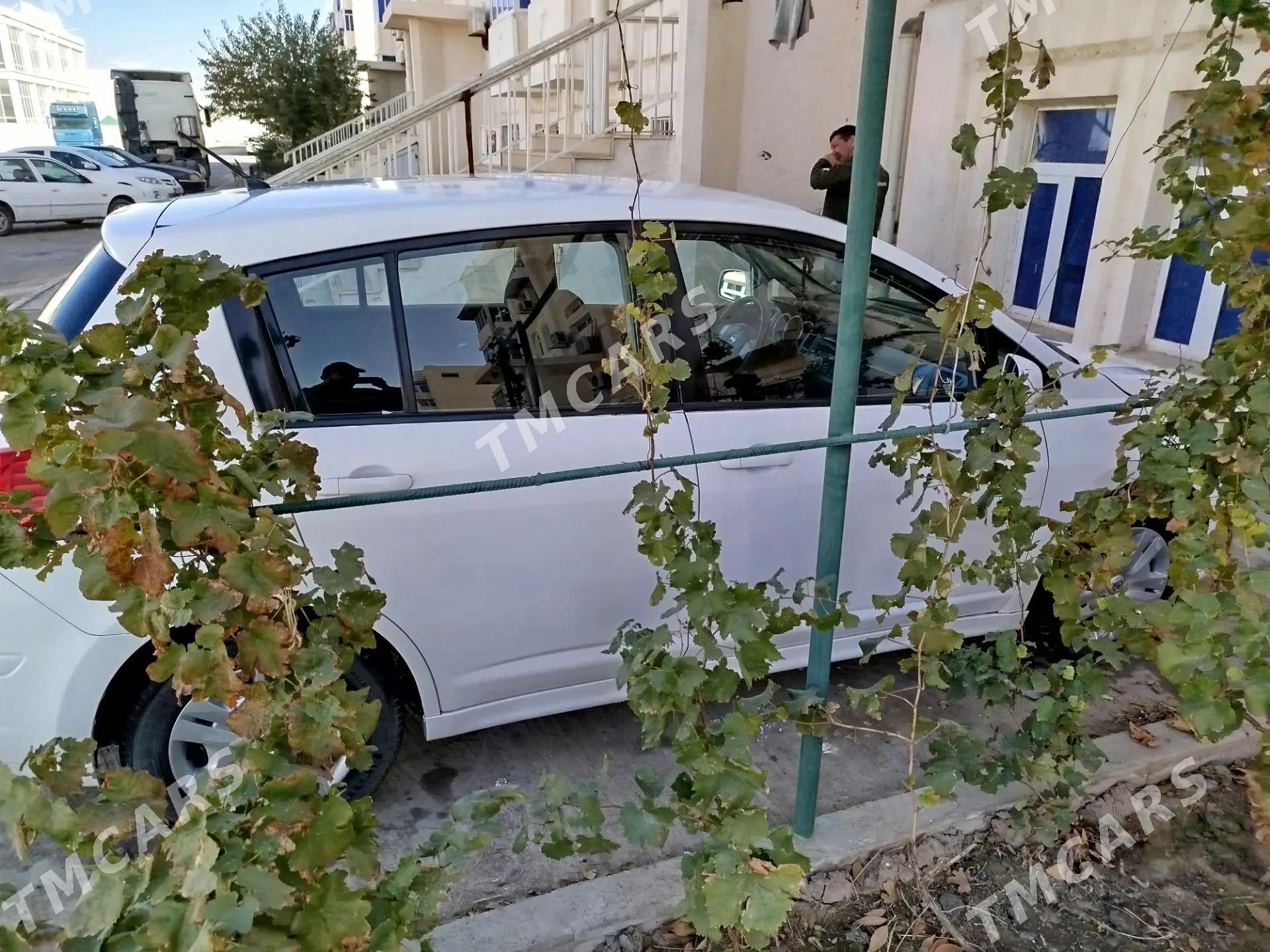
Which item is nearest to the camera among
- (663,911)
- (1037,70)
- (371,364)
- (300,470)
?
(300,470)

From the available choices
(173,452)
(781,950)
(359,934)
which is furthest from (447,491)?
(781,950)

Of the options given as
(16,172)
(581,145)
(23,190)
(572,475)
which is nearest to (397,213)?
(572,475)

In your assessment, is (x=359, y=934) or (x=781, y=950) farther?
(x=781, y=950)

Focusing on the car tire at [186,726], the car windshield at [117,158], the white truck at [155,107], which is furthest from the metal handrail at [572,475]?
the white truck at [155,107]

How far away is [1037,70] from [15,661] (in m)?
2.73

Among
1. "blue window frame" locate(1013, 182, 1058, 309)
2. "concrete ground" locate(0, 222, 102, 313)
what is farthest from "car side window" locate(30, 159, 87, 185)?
"blue window frame" locate(1013, 182, 1058, 309)

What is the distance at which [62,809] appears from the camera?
1.25 metres

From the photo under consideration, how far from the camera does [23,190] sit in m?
18.1

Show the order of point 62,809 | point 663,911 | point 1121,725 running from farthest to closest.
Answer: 1. point 1121,725
2. point 663,911
3. point 62,809

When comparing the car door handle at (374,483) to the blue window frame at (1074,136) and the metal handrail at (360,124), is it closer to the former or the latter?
the blue window frame at (1074,136)

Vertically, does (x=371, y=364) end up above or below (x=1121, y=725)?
above

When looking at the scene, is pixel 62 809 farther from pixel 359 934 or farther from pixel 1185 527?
pixel 1185 527

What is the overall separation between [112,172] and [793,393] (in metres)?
21.4

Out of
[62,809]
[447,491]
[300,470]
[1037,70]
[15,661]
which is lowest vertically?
[15,661]
